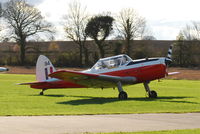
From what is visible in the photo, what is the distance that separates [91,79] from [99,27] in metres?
62.3

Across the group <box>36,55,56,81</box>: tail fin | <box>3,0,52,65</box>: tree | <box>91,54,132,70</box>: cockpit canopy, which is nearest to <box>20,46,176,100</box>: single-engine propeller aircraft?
<box>91,54,132,70</box>: cockpit canopy

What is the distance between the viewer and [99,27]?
270ft

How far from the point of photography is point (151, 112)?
14664 mm

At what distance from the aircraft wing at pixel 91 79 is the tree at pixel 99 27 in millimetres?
58971

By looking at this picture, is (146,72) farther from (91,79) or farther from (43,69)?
(43,69)

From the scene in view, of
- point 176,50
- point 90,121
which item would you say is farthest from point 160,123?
point 176,50

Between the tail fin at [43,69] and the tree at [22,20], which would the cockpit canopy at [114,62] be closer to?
the tail fin at [43,69]

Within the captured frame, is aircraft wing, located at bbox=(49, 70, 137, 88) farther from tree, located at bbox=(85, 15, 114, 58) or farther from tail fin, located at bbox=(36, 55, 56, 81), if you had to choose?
tree, located at bbox=(85, 15, 114, 58)

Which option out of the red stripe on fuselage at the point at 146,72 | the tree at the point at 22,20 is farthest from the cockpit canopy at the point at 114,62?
the tree at the point at 22,20

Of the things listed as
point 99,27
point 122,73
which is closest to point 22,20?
point 99,27

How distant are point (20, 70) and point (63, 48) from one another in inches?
651

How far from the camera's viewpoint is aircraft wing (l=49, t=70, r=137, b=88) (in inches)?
767

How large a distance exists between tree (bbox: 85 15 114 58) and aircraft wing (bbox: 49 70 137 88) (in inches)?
2322

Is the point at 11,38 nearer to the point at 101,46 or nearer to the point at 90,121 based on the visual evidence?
the point at 101,46
